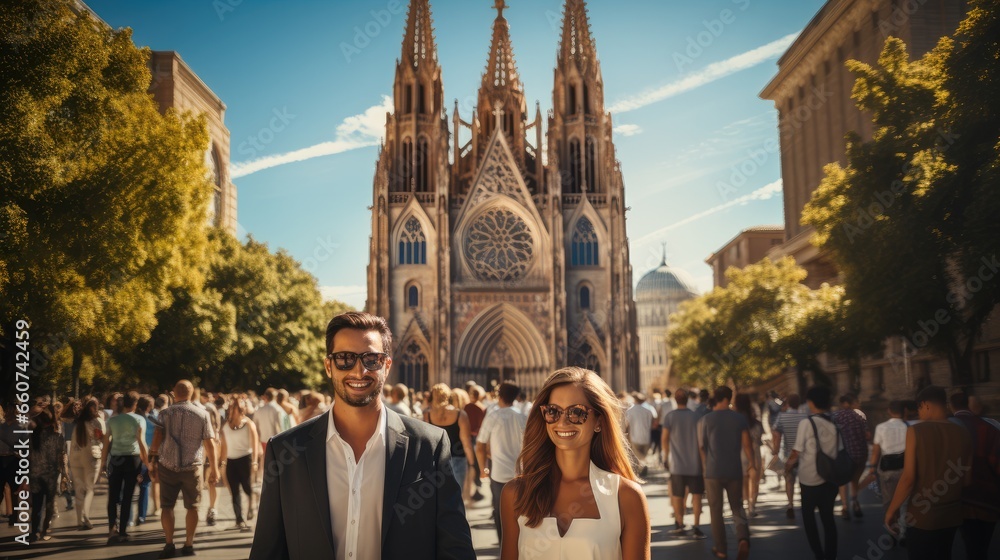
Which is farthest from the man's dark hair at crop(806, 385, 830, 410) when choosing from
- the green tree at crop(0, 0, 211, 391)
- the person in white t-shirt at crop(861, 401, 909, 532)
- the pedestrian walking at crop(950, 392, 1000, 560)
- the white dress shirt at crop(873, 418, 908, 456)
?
the green tree at crop(0, 0, 211, 391)

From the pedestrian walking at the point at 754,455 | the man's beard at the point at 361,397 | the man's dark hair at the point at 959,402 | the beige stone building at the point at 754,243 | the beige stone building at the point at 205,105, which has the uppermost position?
the beige stone building at the point at 205,105

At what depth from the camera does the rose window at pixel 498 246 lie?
4928cm

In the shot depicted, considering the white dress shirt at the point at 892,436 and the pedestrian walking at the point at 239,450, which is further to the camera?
the pedestrian walking at the point at 239,450

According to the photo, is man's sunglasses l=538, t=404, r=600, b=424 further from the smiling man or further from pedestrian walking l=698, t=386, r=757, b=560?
pedestrian walking l=698, t=386, r=757, b=560

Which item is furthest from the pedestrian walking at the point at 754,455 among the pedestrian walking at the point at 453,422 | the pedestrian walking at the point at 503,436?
the pedestrian walking at the point at 453,422

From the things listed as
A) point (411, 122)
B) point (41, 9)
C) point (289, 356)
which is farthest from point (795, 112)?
point (41, 9)

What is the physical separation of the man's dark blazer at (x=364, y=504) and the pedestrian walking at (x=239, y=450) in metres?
7.88

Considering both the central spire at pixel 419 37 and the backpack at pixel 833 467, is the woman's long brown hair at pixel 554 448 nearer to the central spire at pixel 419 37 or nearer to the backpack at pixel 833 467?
the backpack at pixel 833 467

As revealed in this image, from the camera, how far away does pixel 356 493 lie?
12.1 feet

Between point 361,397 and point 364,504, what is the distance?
1.45 feet

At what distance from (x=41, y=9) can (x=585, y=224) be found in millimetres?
37354

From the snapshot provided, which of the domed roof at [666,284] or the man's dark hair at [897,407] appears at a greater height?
the domed roof at [666,284]

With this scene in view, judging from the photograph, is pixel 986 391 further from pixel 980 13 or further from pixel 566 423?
pixel 566 423

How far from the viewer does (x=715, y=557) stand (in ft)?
29.8
